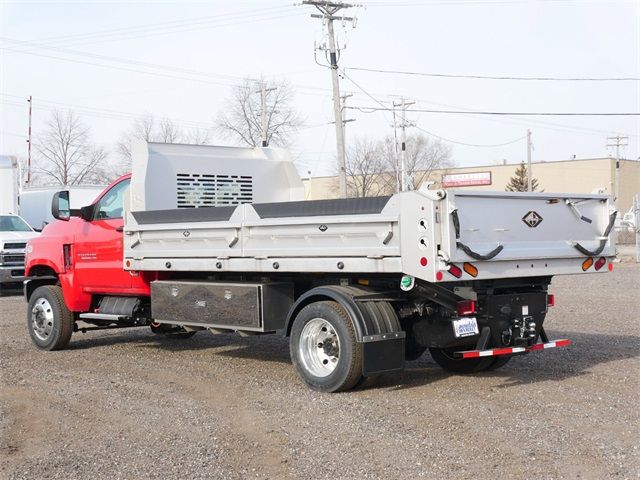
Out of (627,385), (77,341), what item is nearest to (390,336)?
(627,385)

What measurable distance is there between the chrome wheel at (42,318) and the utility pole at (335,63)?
21.0m

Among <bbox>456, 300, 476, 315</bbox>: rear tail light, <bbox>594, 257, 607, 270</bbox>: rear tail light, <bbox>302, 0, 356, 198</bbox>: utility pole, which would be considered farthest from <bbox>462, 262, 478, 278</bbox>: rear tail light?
<bbox>302, 0, 356, 198</bbox>: utility pole

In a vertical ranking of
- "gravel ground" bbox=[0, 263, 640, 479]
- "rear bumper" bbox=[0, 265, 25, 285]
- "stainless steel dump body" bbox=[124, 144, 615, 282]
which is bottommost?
"gravel ground" bbox=[0, 263, 640, 479]

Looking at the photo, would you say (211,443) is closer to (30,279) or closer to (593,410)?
(593,410)

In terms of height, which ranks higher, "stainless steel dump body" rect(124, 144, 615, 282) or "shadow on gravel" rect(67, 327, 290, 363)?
"stainless steel dump body" rect(124, 144, 615, 282)

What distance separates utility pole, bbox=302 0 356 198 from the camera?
32.5 metres

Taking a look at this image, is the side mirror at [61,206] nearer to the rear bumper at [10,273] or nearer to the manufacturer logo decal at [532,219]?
the manufacturer logo decal at [532,219]

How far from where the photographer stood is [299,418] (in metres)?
7.04

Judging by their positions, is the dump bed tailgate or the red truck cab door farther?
the red truck cab door

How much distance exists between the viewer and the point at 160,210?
1009 centimetres

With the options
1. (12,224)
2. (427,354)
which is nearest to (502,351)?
(427,354)

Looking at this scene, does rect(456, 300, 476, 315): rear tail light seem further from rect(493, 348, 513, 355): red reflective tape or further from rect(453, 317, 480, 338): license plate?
rect(493, 348, 513, 355): red reflective tape

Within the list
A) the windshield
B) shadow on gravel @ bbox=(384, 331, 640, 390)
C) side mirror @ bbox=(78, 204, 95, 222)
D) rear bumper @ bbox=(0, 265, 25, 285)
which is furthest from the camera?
the windshield

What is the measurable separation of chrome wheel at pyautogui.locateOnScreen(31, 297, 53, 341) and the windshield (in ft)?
37.5
